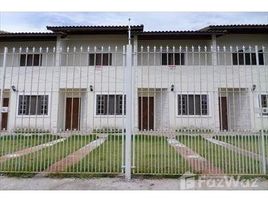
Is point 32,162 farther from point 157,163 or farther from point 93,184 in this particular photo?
point 157,163

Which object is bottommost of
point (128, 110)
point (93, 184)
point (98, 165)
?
point (93, 184)

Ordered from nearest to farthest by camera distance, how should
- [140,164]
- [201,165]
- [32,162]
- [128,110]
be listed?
[128,110], [201,165], [140,164], [32,162]

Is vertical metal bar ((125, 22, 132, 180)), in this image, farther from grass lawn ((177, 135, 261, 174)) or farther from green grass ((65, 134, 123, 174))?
grass lawn ((177, 135, 261, 174))

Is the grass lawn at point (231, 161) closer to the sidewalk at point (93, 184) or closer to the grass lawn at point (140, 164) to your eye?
the sidewalk at point (93, 184)

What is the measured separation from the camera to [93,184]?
481 centimetres

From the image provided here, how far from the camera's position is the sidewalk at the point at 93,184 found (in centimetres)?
463

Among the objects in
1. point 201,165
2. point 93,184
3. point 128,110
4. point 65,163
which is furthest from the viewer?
point 65,163

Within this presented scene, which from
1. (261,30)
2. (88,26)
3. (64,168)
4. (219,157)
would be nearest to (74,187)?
(64,168)

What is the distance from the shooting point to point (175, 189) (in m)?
4.56

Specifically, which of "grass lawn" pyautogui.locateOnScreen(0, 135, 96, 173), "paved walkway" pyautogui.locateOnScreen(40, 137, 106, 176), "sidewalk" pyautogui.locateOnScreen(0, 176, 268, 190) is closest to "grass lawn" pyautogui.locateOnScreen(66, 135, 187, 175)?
"paved walkway" pyautogui.locateOnScreen(40, 137, 106, 176)

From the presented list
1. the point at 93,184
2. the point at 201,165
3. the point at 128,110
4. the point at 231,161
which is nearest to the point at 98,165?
the point at 93,184

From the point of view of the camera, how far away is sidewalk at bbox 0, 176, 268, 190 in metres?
4.63

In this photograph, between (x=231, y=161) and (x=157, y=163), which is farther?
(x=231, y=161)

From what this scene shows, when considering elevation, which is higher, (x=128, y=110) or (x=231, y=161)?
(x=128, y=110)
